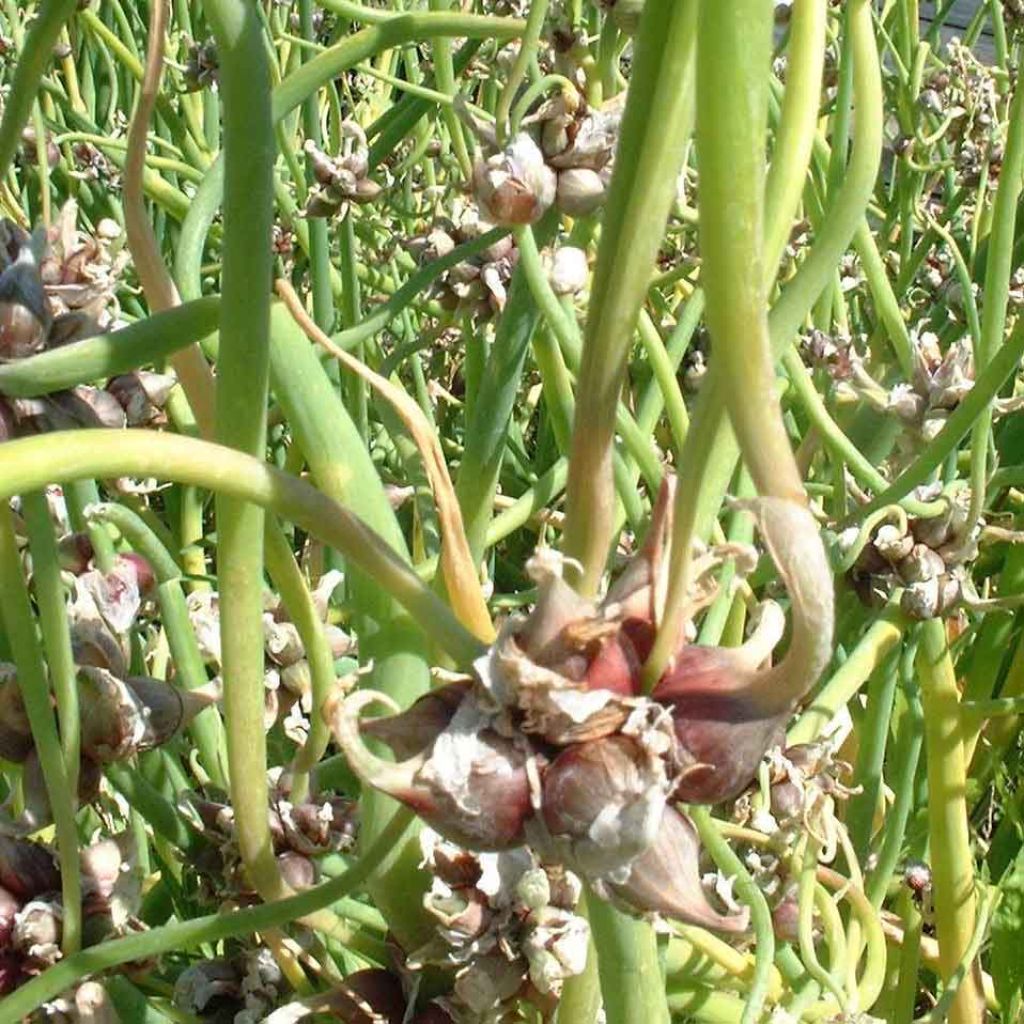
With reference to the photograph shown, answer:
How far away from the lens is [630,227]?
1.08ft

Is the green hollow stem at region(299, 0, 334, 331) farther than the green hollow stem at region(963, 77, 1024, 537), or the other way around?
the green hollow stem at region(299, 0, 334, 331)

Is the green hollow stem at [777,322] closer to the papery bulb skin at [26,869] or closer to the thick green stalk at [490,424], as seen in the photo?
the thick green stalk at [490,424]

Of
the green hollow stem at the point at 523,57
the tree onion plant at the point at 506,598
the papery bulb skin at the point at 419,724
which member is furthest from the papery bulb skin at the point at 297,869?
the green hollow stem at the point at 523,57

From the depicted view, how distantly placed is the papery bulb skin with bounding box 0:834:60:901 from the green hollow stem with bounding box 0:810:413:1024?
47mm

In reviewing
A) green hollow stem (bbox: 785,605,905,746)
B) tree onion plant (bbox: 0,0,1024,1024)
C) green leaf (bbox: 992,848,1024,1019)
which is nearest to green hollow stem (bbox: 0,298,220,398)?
tree onion plant (bbox: 0,0,1024,1024)

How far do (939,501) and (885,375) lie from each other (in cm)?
34

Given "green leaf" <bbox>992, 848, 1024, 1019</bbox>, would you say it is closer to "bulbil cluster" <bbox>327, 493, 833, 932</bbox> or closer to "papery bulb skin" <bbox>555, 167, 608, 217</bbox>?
"papery bulb skin" <bbox>555, 167, 608, 217</bbox>

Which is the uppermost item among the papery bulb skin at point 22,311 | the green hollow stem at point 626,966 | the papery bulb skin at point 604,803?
the papery bulb skin at point 22,311

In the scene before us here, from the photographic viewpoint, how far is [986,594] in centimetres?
123

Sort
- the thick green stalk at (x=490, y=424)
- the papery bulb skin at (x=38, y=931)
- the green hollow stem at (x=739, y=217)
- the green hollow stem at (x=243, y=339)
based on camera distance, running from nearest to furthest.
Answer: the green hollow stem at (x=739, y=217), the green hollow stem at (x=243, y=339), the papery bulb skin at (x=38, y=931), the thick green stalk at (x=490, y=424)

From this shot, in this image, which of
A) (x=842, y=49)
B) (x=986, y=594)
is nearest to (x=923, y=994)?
(x=986, y=594)

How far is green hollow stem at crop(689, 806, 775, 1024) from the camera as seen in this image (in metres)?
0.58

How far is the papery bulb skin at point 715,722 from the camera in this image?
34 centimetres

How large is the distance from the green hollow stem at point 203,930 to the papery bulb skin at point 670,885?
0.36 feet
